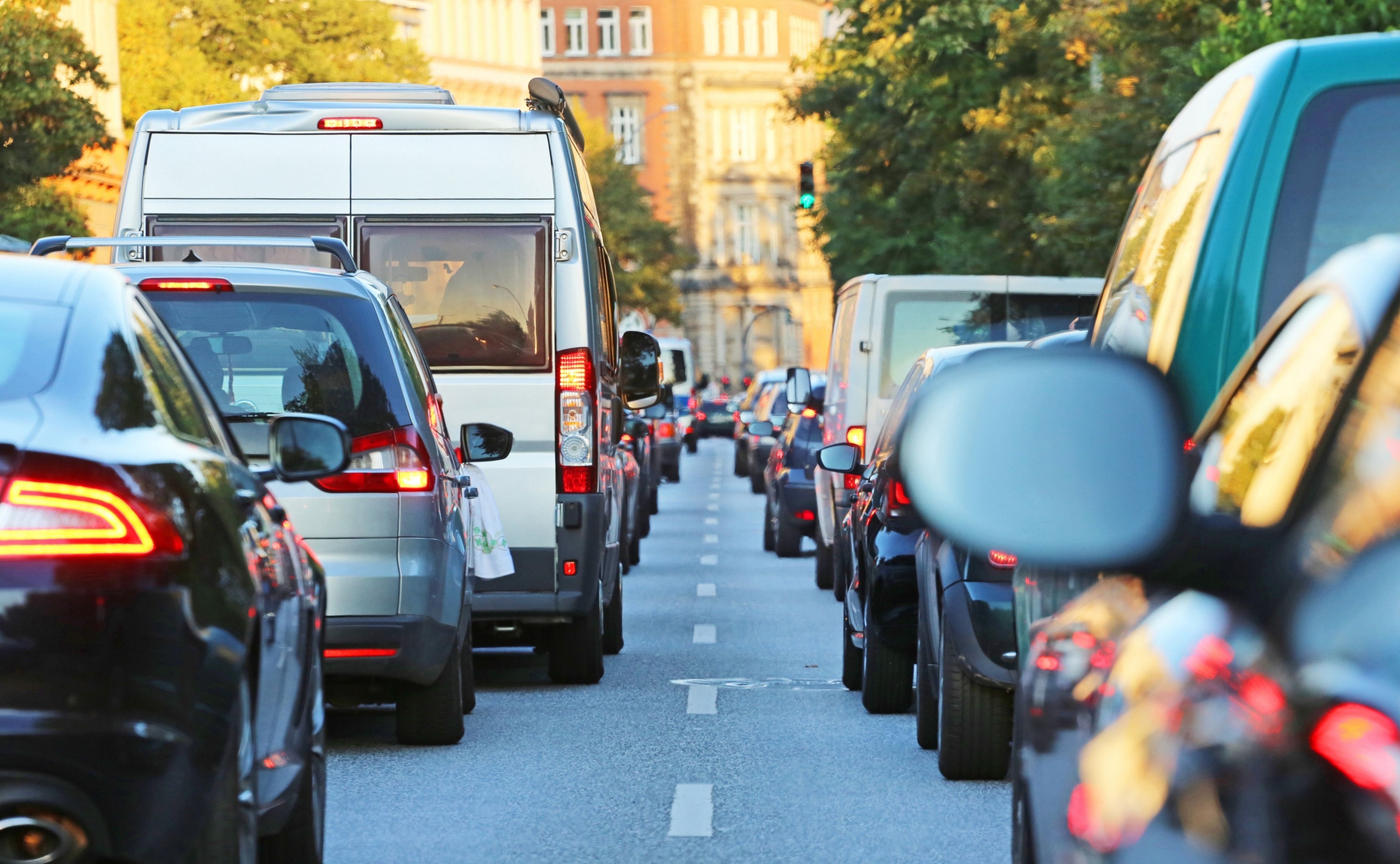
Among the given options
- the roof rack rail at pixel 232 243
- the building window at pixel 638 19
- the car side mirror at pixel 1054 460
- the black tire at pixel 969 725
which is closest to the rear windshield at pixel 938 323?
the roof rack rail at pixel 232 243

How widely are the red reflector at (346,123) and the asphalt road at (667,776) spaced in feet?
8.59

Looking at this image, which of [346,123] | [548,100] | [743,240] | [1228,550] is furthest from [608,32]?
[1228,550]

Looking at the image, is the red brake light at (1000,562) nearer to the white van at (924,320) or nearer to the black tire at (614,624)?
the black tire at (614,624)

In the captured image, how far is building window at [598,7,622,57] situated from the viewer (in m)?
135

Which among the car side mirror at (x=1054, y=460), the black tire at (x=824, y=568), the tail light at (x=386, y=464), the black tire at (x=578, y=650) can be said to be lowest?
the black tire at (x=824, y=568)

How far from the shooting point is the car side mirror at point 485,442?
33.3ft

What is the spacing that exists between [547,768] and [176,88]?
4671cm

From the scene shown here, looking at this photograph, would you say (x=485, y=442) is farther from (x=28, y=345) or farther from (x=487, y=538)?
(x=28, y=345)

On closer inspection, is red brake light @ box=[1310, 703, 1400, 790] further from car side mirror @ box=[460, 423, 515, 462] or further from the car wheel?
car side mirror @ box=[460, 423, 515, 462]

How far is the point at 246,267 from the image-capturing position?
8766mm


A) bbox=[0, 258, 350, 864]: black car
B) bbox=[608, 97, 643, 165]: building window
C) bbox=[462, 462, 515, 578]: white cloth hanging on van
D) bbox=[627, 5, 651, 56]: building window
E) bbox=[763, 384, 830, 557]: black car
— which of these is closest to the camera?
bbox=[0, 258, 350, 864]: black car

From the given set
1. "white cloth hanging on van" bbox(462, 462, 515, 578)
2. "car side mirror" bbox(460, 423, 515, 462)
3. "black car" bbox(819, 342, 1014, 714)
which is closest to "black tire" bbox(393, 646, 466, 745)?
"car side mirror" bbox(460, 423, 515, 462)

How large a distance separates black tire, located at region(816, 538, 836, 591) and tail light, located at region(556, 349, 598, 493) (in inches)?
277

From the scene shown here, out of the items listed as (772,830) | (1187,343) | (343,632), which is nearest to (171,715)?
(1187,343)
